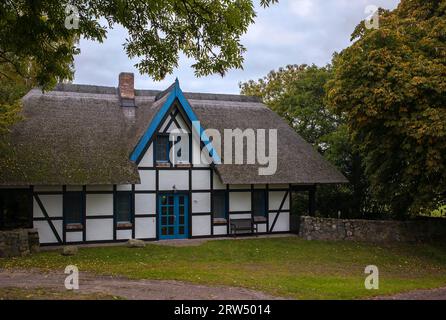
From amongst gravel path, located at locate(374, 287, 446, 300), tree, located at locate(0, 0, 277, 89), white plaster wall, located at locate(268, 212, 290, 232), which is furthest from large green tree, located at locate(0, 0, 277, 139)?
white plaster wall, located at locate(268, 212, 290, 232)

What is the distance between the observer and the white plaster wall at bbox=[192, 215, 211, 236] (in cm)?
2123

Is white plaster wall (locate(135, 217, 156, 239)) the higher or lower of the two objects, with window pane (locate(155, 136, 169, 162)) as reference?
lower

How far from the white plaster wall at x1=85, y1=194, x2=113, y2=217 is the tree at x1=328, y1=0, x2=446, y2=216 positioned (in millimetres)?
10201

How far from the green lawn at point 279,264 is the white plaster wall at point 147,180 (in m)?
2.88

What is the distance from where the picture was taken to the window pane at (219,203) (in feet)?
71.6

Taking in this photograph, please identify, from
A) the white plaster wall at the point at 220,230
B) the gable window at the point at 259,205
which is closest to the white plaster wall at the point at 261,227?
the gable window at the point at 259,205

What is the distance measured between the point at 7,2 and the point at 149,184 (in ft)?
37.6

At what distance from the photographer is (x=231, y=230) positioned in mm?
21828

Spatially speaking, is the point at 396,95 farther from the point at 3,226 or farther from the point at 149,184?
the point at 3,226

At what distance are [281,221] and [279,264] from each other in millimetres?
7053

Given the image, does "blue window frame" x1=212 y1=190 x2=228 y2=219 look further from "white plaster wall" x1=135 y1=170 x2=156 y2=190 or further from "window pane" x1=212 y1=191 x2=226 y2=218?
"white plaster wall" x1=135 y1=170 x2=156 y2=190

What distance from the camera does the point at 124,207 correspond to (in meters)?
20.2

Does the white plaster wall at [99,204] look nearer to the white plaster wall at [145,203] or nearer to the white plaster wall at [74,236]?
the white plaster wall at [74,236]
